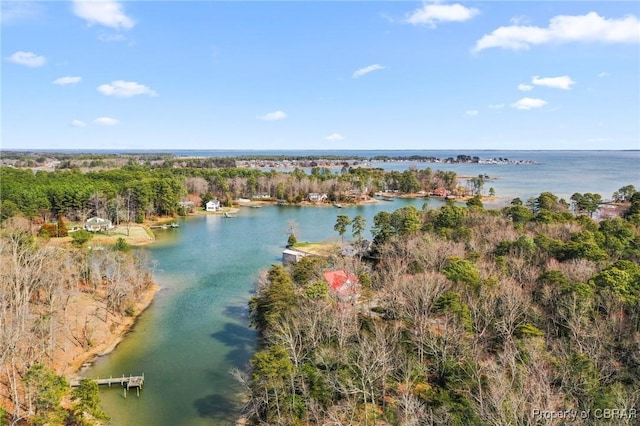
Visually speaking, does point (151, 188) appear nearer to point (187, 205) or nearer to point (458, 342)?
point (187, 205)

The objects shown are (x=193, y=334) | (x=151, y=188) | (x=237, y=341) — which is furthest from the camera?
(x=151, y=188)

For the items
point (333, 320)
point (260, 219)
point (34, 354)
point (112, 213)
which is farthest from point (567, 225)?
point (112, 213)

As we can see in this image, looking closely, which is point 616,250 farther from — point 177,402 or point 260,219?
point 260,219

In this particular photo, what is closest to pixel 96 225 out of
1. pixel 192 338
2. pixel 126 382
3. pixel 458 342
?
pixel 192 338

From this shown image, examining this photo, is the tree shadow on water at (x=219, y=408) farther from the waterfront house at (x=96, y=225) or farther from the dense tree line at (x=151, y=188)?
the dense tree line at (x=151, y=188)

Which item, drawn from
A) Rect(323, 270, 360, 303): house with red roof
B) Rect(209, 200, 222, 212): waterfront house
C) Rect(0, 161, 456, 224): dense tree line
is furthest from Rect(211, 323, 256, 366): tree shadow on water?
Rect(209, 200, 222, 212): waterfront house

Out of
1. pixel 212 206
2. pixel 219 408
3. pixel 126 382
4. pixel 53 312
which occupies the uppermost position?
pixel 212 206

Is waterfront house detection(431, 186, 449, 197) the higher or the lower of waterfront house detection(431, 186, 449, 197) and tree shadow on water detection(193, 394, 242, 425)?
the higher

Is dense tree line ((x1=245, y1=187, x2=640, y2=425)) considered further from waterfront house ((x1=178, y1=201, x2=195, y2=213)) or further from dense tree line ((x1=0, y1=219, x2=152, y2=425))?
waterfront house ((x1=178, y1=201, x2=195, y2=213))
